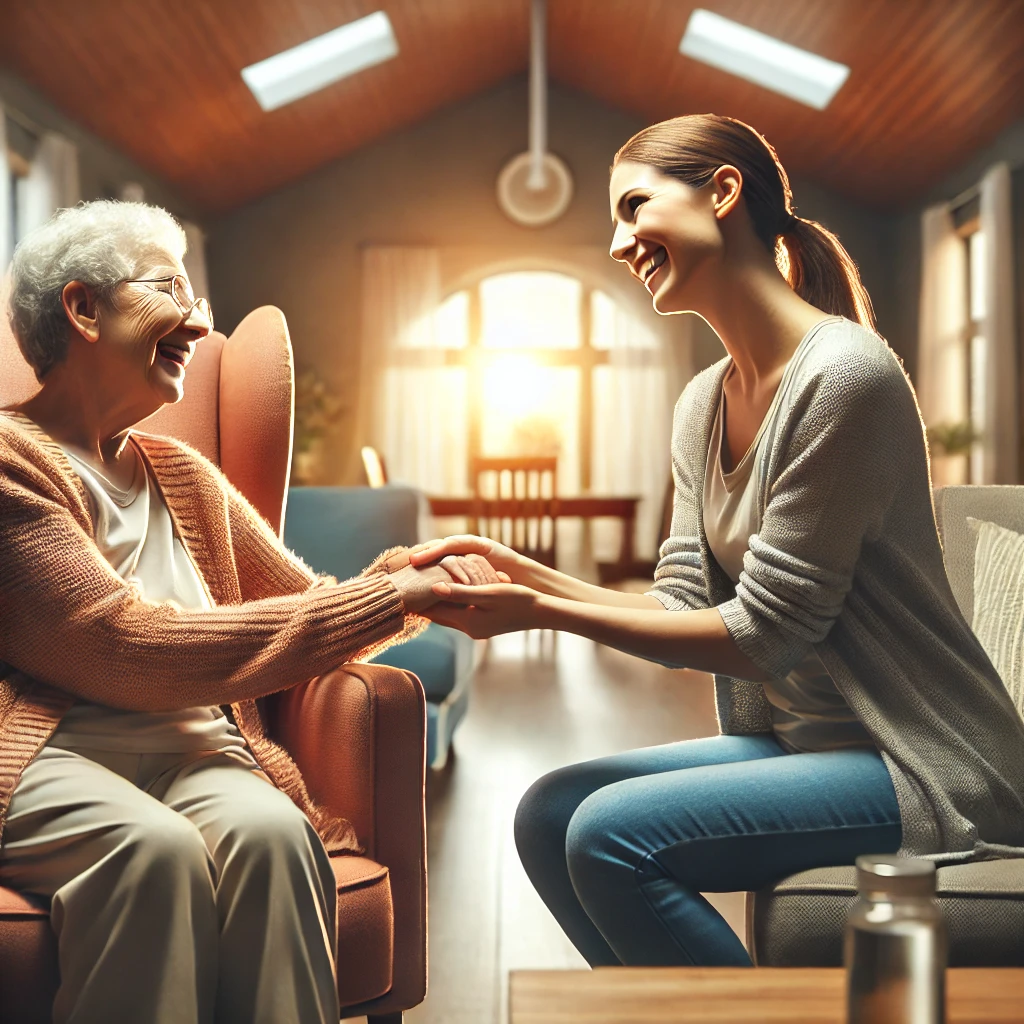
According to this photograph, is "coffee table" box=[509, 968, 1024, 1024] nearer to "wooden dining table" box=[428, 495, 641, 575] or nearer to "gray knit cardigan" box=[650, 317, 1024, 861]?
"gray knit cardigan" box=[650, 317, 1024, 861]

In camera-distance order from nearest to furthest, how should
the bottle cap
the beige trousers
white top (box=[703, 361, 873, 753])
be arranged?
the bottle cap → the beige trousers → white top (box=[703, 361, 873, 753])

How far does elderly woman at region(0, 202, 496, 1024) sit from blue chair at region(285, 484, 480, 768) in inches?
55.0

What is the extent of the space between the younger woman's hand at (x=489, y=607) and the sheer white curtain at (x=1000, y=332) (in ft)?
19.6

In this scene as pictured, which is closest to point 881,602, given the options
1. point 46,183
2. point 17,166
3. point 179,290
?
point 179,290

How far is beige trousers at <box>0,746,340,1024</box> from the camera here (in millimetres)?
1051

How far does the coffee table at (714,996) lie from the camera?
30.0 inches

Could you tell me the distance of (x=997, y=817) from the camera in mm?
1174

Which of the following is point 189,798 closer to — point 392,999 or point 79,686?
point 79,686

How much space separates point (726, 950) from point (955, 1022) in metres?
0.46

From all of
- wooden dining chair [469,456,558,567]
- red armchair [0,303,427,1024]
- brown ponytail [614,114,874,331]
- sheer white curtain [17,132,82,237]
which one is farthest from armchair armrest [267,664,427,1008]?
sheer white curtain [17,132,82,237]

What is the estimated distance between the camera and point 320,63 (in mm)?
7312

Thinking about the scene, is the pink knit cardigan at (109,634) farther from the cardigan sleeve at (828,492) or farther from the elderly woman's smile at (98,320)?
the cardigan sleeve at (828,492)

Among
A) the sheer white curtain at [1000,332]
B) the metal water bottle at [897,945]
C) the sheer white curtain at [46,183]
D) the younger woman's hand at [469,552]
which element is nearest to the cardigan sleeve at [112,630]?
the younger woman's hand at [469,552]

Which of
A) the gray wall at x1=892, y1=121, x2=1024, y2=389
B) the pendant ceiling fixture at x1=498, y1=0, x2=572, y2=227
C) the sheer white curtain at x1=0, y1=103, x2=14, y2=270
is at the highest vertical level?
the pendant ceiling fixture at x1=498, y1=0, x2=572, y2=227
